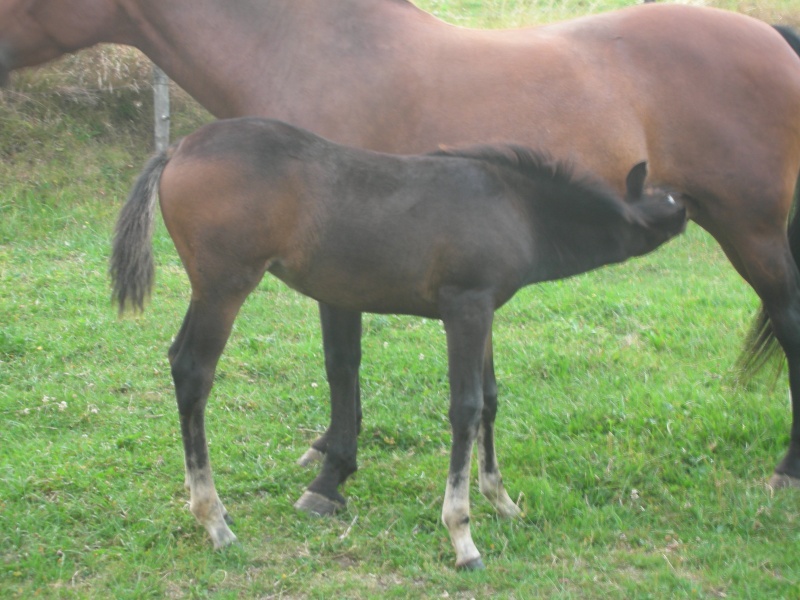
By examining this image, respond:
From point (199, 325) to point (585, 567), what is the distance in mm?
1690

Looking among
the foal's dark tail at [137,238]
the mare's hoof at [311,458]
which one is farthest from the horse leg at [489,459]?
the foal's dark tail at [137,238]

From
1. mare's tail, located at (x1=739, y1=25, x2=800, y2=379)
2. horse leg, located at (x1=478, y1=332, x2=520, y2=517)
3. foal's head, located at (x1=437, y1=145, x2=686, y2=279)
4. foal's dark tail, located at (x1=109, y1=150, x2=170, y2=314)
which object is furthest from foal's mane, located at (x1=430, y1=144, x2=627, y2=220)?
mare's tail, located at (x1=739, y1=25, x2=800, y2=379)

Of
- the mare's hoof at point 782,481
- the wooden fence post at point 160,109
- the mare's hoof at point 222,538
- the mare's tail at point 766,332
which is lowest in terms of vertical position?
the wooden fence post at point 160,109

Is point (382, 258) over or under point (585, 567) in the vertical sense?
over

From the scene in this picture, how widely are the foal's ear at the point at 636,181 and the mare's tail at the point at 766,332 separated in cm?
137

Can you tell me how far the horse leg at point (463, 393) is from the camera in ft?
10.7

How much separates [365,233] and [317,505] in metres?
1.28

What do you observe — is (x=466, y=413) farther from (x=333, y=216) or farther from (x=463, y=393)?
(x=333, y=216)

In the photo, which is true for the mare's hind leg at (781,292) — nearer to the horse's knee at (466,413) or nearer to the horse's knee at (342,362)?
the horse's knee at (466,413)

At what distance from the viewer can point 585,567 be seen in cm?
346

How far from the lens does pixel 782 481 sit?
162 inches

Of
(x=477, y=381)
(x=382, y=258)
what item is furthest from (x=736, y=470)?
(x=382, y=258)

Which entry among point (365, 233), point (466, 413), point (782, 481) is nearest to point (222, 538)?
point (466, 413)

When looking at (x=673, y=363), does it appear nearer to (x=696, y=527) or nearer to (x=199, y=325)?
(x=696, y=527)
